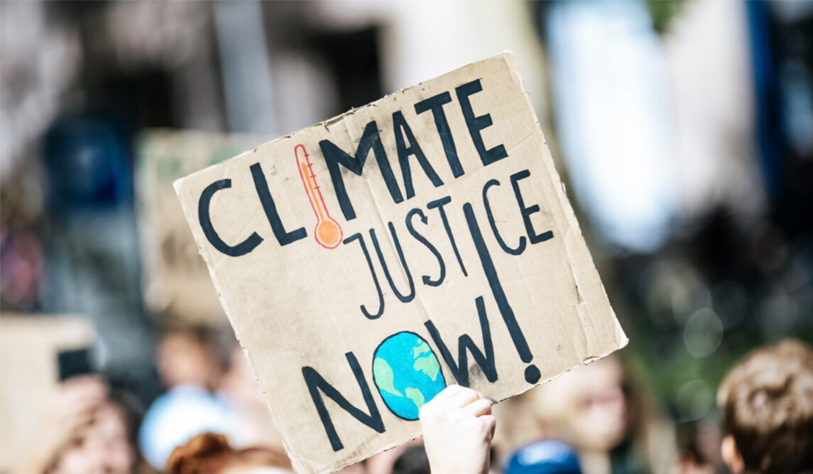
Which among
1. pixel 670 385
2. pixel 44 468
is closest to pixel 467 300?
pixel 44 468

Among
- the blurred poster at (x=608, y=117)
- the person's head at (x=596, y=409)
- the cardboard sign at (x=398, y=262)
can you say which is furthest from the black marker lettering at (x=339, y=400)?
the blurred poster at (x=608, y=117)

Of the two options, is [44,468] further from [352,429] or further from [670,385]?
[670,385]

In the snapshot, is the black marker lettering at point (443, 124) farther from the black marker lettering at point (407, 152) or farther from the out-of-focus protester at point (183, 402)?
the out-of-focus protester at point (183, 402)

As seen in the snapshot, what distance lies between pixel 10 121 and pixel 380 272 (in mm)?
7298

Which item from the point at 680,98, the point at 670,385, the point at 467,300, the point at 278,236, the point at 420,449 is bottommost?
the point at 670,385

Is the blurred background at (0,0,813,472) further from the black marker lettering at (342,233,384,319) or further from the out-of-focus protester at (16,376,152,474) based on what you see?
the black marker lettering at (342,233,384,319)

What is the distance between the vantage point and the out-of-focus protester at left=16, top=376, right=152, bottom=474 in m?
2.51

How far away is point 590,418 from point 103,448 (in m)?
1.95

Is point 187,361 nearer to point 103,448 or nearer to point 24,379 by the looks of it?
point 24,379

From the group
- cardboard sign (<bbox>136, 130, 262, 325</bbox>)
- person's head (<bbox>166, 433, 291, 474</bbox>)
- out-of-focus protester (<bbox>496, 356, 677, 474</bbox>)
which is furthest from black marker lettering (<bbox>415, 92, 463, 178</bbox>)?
cardboard sign (<bbox>136, 130, 262, 325</bbox>)

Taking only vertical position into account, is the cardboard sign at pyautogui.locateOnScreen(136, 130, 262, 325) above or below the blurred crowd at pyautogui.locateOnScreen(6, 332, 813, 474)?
above

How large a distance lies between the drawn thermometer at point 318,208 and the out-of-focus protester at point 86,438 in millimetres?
1406

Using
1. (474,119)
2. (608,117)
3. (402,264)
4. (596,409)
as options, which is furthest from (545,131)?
(402,264)

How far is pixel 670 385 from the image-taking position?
5.47m
